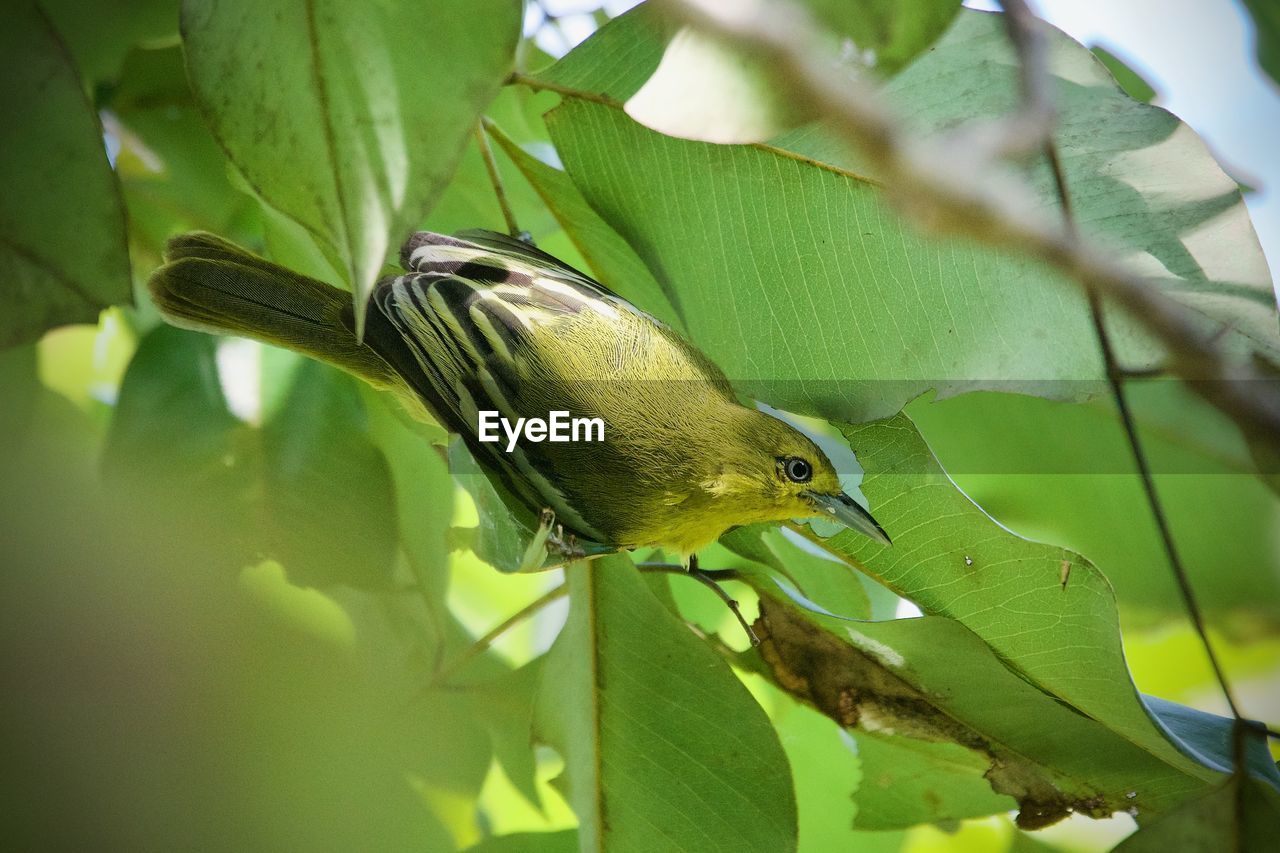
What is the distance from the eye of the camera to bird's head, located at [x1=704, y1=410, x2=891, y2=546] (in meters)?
0.62

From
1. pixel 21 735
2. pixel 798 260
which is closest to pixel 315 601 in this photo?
pixel 21 735

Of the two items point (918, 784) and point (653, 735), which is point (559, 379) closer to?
point (653, 735)

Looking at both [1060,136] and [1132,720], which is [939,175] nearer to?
[1060,136]

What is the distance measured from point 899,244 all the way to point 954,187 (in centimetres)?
5

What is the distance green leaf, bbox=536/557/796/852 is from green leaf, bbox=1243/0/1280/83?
1.91 feet

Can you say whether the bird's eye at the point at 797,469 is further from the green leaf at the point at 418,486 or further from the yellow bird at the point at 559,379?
the green leaf at the point at 418,486

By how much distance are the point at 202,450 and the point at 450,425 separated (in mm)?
242

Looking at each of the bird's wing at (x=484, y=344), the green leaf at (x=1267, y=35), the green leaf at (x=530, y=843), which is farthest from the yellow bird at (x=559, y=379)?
the green leaf at (x=1267, y=35)

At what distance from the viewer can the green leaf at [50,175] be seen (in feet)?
2.28

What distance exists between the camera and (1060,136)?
0.57 meters

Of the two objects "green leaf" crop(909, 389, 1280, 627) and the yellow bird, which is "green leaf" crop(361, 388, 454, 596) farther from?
"green leaf" crop(909, 389, 1280, 627)

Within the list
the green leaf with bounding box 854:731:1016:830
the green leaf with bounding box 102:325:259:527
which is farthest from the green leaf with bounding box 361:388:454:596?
the green leaf with bounding box 854:731:1016:830

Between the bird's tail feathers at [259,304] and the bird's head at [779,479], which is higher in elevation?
the bird's tail feathers at [259,304]

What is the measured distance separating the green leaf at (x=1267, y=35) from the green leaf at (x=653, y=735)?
1.91 feet
